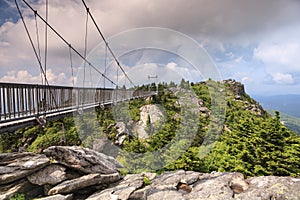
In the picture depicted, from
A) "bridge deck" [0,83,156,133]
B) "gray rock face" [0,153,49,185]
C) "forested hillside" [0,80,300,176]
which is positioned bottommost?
"forested hillside" [0,80,300,176]

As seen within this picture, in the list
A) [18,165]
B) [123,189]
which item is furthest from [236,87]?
[18,165]

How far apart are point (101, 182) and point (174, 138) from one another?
443 inches

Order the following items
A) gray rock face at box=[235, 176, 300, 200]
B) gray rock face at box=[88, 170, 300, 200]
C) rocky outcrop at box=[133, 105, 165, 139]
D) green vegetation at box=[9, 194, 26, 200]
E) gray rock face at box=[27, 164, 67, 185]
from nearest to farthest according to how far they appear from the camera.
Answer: gray rock face at box=[235, 176, 300, 200] → gray rock face at box=[88, 170, 300, 200] → green vegetation at box=[9, 194, 26, 200] → gray rock face at box=[27, 164, 67, 185] → rocky outcrop at box=[133, 105, 165, 139]

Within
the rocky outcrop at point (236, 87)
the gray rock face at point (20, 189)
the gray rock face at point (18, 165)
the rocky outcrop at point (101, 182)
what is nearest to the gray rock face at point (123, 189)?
the rocky outcrop at point (101, 182)

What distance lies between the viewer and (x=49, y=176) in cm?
846

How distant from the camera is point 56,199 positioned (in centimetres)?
753

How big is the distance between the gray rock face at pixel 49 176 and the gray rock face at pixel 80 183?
31cm

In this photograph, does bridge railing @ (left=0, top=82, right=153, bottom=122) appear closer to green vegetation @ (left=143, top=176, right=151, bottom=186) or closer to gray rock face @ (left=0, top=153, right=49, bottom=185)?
gray rock face @ (left=0, top=153, right=49, bottom=185)

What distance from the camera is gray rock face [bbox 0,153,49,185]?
7.78m

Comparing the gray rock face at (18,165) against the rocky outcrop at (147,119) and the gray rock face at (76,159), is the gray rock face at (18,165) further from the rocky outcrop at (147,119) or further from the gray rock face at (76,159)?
the rocky outcrop at (147,119)

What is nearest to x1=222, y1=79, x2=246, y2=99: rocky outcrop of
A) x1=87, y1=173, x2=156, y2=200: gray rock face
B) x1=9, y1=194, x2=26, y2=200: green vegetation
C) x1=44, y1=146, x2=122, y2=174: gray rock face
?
x1=87, y1=173, x2=156, y2=200: gray rock face

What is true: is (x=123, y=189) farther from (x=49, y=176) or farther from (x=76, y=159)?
(x=49, y=176)

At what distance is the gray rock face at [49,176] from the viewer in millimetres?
8297

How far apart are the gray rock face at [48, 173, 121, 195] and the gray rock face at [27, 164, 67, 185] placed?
308 millimetres
